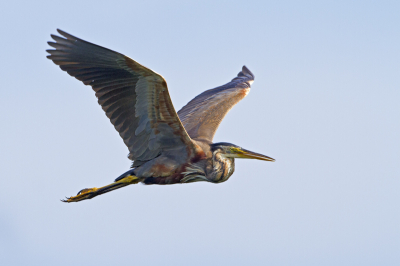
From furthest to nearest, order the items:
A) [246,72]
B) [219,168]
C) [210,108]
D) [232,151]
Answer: [246,72] < [210,108] < [232,151] < [219,168]

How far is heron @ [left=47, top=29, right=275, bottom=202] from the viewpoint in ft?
28.6

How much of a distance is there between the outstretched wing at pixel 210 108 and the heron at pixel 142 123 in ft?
2.53

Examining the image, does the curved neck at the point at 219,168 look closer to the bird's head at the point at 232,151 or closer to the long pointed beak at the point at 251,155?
the bird's head at the point at 232,151

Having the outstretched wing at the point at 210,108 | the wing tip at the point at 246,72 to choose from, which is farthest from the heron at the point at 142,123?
the wing tip at the point at 246,72

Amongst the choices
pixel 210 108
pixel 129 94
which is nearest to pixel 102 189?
pixel 129 94

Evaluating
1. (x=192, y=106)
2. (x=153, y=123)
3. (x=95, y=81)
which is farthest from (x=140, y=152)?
(x=192, y=106)

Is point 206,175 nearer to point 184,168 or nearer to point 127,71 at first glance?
point 184,168

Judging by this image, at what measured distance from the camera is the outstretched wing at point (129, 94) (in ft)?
28.3

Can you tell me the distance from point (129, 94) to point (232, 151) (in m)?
2.01

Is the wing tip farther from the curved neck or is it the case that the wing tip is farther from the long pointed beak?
the curved neck

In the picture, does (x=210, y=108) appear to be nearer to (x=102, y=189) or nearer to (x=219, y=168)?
(x=219, y=168)

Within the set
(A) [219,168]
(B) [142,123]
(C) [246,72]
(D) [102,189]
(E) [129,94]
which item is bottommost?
(D) [102,189]

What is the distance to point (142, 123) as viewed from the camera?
9.14 metres

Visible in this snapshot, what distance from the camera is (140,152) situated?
948 centimetres
